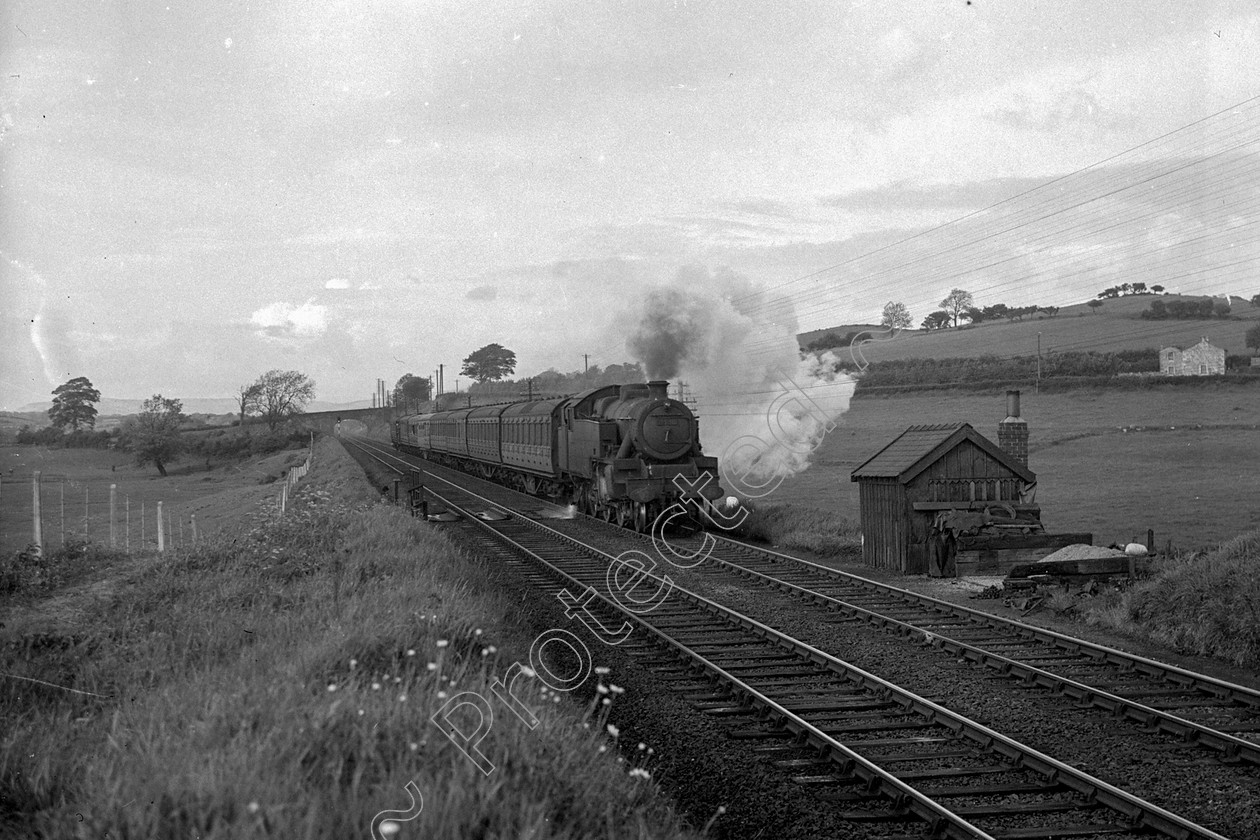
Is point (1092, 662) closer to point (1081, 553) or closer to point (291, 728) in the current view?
point (1081, 553)

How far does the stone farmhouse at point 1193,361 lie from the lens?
47781mm

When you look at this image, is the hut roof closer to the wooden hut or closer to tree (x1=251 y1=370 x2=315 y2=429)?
the wooden hut

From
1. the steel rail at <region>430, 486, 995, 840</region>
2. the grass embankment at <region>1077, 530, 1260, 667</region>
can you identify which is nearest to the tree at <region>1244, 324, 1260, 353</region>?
the grass embankment at <region>1077, 530, 1260, 667</region>

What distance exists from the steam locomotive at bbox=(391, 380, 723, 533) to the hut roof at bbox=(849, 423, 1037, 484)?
564 cm

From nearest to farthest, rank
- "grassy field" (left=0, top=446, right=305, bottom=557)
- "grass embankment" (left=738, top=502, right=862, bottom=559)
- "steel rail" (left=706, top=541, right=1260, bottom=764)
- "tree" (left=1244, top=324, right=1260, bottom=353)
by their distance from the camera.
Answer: "steel rail" (left=706, top=541, right=1260, bottom=764) → "grass embankment" (left=738, top=502, right=862, bottom=559) → "grassy field" (left=0, top=446, right=305, bottom=557) → "tree" (left=1244, top=324, right=1260, bottom=353)

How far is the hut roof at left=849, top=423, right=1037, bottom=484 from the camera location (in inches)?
675

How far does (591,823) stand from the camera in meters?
4.81

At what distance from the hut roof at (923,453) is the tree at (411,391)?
115530mm

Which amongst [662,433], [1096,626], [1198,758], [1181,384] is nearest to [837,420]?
[1181,384]

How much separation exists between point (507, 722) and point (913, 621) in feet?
27.7

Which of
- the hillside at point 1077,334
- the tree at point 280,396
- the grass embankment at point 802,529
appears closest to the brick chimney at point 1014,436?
the grass embankment at point 802,529

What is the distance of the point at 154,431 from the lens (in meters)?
45.2

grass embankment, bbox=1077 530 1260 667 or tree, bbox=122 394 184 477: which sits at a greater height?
tree, bbox=122 394 184 477

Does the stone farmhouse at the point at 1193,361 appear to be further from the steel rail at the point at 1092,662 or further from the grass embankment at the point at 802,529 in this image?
the steel rail at the point at 1092,662
